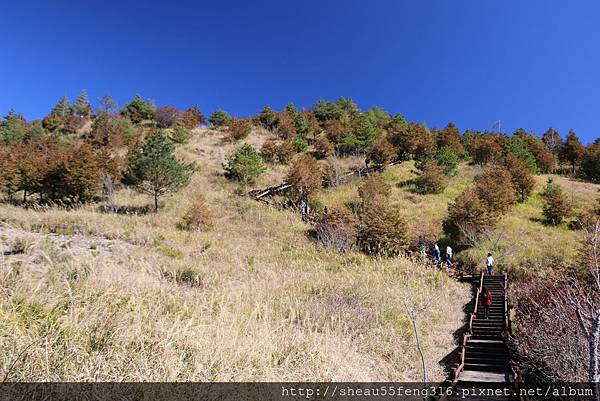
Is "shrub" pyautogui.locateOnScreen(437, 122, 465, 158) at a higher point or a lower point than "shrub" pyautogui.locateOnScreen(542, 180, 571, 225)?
higher

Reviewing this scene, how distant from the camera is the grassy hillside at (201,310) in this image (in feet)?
10.6

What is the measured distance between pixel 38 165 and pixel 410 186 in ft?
98.7

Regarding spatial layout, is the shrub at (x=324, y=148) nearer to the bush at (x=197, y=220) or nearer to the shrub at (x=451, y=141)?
the shrub at (x=451, y=141)

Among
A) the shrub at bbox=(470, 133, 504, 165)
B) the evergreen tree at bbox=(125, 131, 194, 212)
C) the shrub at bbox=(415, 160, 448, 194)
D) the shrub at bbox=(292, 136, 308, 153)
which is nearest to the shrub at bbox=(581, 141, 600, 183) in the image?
the shrub at bbox=(470, 133, 504, 165)

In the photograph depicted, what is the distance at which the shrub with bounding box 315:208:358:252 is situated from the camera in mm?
20391

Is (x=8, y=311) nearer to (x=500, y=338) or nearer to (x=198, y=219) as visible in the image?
(x=500, y=338)

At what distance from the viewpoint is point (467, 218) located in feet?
74.8

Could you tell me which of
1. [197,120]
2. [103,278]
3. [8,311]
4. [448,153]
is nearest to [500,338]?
[103,278]

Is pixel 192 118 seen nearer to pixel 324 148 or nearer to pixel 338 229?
pixel 324 148

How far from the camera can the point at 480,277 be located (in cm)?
1714

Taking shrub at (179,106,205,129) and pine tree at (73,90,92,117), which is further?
pine tree at (73,90,92,117)

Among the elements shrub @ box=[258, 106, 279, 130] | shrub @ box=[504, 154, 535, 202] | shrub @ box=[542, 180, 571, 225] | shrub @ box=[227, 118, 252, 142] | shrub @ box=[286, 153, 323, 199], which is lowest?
shrub @ box=[542, 180, 571, 225]

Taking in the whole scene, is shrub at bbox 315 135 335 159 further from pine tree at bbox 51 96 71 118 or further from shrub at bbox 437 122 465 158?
pine tree at bbox 51 96 71 118

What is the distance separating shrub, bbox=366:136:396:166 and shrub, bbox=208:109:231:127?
909 inches
